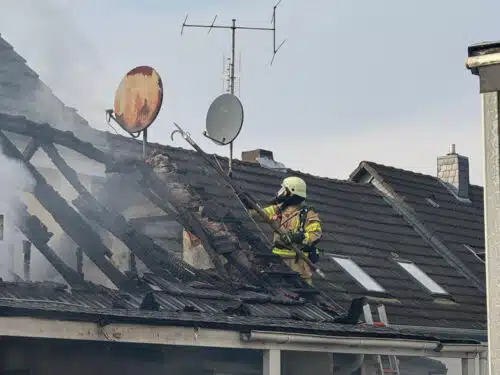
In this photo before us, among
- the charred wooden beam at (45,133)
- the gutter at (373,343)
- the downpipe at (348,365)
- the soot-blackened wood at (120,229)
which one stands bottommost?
the downpipe at (348,365)

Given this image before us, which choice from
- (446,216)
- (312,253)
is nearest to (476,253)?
(446,216)

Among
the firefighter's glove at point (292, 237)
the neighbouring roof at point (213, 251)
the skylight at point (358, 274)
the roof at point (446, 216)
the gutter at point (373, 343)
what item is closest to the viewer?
the gutter at point (373, 343)

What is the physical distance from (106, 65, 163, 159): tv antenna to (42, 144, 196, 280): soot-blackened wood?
1.95 metres

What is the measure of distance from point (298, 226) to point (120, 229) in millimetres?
2665

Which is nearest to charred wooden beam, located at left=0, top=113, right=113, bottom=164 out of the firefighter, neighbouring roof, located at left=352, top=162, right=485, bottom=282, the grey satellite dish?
the firefighter

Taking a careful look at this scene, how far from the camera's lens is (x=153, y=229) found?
1655 centimetres

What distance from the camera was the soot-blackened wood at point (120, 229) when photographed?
1386 centimetres

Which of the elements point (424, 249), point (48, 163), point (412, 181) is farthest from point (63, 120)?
point (412, 181)

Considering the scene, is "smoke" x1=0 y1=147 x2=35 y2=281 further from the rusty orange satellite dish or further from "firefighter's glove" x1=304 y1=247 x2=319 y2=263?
"firefighter's glove" x1=304 y1=247 x2=319 y2=263

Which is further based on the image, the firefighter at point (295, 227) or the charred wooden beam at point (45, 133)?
the firefighter at point (295, 227)

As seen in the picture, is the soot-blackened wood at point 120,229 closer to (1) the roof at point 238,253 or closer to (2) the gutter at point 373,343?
(1) the roof at point 238,253

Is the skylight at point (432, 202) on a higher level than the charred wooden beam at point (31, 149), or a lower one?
higher

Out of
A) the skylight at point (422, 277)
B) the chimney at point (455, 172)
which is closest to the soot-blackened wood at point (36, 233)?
the skylight at point (422, 277)

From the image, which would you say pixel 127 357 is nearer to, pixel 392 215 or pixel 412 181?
pixel 392 215
